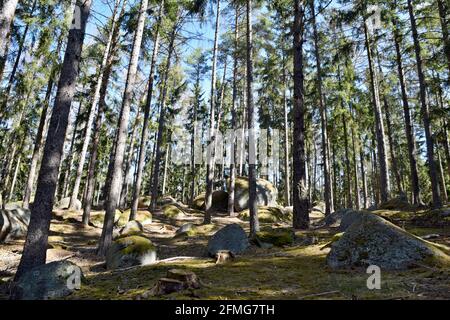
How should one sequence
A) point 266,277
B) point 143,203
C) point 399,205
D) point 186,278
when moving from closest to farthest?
1. point 186,278
2. point 266,277
3. point 399,205
4. point 143,203

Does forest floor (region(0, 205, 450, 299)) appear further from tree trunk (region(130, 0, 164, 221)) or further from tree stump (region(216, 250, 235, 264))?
tree trunk (region(130, 0, 164, 221))

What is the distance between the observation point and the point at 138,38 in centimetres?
1126

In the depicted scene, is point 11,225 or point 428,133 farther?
point 428,133

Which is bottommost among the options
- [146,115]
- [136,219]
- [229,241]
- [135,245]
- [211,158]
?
[135,245]

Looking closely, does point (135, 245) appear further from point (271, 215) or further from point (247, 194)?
point (247, 194)

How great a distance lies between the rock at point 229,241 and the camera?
864 centimetres

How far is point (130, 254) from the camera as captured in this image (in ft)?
25.8

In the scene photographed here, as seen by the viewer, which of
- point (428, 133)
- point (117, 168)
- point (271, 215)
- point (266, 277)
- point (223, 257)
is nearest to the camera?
point (266, 277)

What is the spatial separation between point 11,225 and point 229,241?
9449mm

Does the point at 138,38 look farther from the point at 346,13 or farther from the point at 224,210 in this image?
the point at 224,210

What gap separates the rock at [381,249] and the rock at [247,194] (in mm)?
16198

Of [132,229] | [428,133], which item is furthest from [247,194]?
[428,133]
